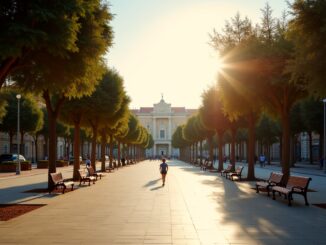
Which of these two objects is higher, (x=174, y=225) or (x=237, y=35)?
(x=237, y=35)

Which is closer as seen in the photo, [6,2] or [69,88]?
[6,2]

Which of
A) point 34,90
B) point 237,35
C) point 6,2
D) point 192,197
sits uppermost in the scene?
point 237,35

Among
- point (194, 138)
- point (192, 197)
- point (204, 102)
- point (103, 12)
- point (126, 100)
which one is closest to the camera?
point (103, 12)

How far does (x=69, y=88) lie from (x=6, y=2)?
4281mm

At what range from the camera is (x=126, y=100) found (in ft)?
136

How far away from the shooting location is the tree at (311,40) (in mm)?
12945

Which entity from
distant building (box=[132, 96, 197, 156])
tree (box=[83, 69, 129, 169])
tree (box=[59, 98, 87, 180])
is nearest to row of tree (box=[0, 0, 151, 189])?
tree (box=[59, 98, 87, 180])

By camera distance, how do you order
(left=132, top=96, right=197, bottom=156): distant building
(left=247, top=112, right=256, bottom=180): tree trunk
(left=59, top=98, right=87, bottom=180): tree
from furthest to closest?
(left=132, top=96, right=197, bottom=156): distant building < (left=247, top=112, right=256, bottom=180): tree trunk < (left=59, top=98, right=87, bottom=180): tree

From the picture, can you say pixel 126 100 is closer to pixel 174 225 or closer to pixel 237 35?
pixel 237 35

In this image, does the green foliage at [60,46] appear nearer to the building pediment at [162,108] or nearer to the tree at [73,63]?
the tree at [73,63]

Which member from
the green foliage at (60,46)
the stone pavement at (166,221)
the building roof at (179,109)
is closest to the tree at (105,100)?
the stone pavement at (166,221)

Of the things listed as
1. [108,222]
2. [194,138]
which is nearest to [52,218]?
[108,222]

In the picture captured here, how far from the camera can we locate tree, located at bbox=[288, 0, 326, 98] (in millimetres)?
12945

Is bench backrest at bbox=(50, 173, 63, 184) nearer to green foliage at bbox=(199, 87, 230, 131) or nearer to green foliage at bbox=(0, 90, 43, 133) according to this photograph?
green foliage at bbox=(199, 87, 230, 131)
